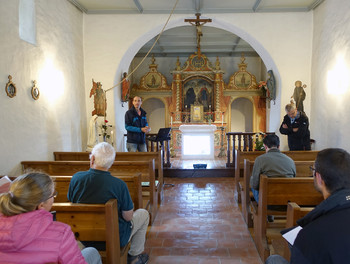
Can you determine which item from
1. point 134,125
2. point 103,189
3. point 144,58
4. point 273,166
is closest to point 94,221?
point 103,189

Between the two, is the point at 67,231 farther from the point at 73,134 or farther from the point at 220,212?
the point at 73,134

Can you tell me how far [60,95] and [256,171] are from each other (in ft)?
14.5

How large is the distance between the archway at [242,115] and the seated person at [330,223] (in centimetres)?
1193

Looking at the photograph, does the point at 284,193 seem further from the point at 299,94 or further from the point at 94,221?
the point at 299,94

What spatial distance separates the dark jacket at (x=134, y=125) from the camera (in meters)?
5.53

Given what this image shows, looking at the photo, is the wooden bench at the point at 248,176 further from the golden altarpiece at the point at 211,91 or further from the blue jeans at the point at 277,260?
the golden altarpiece at the point at 211,91

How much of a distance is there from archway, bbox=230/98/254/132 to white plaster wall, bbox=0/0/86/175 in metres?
8.09

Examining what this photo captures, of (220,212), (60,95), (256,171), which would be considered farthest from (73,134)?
(256,171)

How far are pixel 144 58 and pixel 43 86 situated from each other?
8.57ft

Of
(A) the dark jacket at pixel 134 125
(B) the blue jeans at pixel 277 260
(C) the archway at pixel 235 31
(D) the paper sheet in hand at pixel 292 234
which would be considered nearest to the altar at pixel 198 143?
(C) the archway at pixel 235 31

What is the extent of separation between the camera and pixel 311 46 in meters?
6.93

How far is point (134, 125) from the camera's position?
5.59 m

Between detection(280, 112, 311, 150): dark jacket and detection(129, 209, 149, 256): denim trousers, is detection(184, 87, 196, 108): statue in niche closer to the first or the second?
detection(280, 112, 311, 150): dark jacket

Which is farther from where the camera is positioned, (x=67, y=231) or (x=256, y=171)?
(x=256, y=171)
